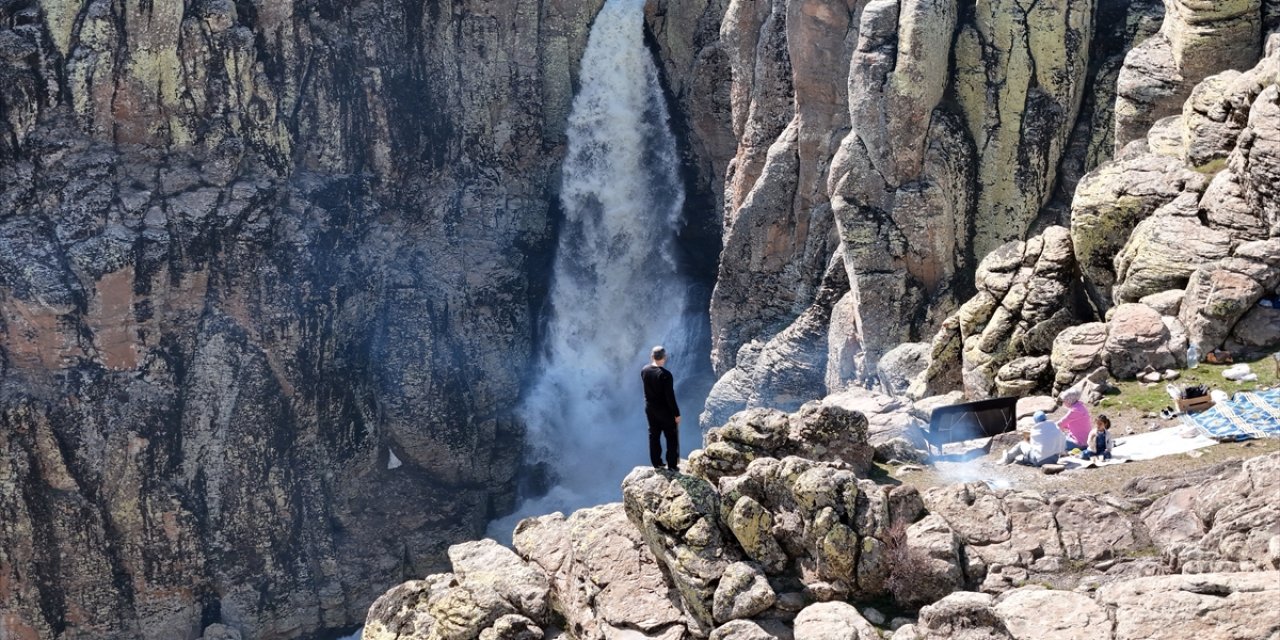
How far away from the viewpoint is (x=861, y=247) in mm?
47531

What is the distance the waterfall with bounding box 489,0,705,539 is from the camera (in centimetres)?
7000

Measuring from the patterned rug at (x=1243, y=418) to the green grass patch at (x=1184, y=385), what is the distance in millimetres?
872

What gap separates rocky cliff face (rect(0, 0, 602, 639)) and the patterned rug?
144 ft

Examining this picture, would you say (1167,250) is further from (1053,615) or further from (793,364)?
(793,364)

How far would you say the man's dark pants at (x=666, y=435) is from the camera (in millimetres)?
26797

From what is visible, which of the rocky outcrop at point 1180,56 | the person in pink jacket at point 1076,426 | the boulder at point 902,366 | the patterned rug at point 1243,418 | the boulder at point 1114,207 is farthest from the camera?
the boulder at point 902,366

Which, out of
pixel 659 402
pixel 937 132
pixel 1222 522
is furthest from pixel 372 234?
pixel 1222 522

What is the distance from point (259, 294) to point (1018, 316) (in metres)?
37.9

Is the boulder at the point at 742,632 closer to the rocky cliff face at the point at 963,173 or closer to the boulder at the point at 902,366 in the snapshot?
the rocky cliff face at the point at 963,173

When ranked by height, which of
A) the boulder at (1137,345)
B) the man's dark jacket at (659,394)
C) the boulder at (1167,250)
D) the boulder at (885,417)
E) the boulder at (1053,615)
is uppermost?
the boulder at (1167,250)

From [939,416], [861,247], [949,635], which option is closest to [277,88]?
[861,247]

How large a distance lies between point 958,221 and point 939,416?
1541 centimetres

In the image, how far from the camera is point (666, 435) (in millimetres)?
27000

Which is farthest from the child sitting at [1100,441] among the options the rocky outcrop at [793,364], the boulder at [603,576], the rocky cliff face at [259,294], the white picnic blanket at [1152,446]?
the rocky cliff face at [259,294]
